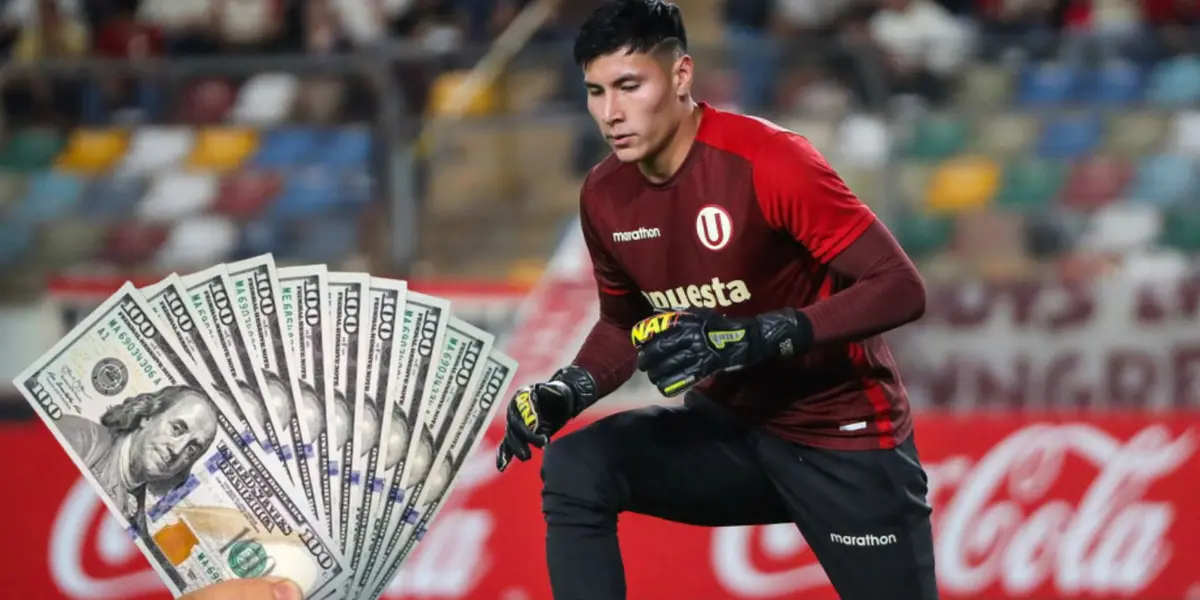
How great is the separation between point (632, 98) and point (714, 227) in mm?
353

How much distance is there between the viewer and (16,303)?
28.3ft

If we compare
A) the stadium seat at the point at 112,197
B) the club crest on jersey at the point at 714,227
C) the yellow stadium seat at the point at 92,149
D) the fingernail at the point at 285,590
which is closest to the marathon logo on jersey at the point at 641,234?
the club crest on jersey at the point at 714,227

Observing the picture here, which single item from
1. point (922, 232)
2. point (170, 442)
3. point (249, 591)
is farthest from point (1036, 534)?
point (170, 442)

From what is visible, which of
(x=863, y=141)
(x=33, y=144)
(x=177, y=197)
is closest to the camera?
(x=863, y=141)

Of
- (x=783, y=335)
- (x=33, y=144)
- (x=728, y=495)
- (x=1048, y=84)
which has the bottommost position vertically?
(x=1048, y=84)

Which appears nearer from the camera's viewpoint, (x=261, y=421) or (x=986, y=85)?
(x=261, y=421)

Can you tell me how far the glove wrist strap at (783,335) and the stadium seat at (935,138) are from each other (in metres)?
5.19

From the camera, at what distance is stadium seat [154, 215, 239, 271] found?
8.60 meters

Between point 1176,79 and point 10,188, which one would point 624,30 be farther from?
point 10,188

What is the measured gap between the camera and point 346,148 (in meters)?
8.73

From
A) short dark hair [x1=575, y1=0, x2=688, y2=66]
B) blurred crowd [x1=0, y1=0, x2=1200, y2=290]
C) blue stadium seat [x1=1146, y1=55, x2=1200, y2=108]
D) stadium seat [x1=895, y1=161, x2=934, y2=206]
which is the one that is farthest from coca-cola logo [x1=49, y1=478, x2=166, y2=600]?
blue stadium seat [x1=1146, y1=55, x2=1200, y2=108]

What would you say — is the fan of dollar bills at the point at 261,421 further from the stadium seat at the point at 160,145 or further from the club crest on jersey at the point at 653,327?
the stadium seat at the point at 160,145

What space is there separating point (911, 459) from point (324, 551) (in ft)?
4.71

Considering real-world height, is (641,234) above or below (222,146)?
below
